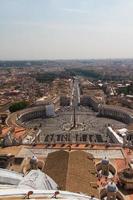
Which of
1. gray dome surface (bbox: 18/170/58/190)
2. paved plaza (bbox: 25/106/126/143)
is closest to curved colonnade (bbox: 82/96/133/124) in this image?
paved plaza (bbox: 25/106/126/143)

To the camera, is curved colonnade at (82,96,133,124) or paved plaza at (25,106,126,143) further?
curved colonnade at (82,96,133,124)

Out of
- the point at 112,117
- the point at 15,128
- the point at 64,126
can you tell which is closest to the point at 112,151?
the point at 15,128

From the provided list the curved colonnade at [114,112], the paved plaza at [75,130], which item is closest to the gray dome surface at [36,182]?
the paved plaza at [75,130]

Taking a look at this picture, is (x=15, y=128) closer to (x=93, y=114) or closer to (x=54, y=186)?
(x=93, y=114)

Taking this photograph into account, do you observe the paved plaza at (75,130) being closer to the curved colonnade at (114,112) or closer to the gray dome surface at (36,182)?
the curved colonnade at (114,112)

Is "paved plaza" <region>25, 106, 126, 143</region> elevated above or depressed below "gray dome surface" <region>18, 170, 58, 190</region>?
below

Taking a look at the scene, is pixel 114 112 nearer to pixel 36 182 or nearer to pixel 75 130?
pixel 75 130

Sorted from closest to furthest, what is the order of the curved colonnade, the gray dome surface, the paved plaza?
1. the gray dome surface
2. the paved plaza
3. the curved colonnade

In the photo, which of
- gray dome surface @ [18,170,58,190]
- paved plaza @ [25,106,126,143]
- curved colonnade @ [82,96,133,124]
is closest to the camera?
gray dome surface @ [18,170,58,190]

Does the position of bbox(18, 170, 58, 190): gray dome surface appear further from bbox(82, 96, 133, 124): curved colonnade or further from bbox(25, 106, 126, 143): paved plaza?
bbox(82, 96, 133, 124): curved colonnade

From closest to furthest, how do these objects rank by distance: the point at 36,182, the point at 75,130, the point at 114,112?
the point at 36,182, the point at 75,130, the point at 114,112

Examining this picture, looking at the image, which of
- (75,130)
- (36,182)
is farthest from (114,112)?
(36,182)

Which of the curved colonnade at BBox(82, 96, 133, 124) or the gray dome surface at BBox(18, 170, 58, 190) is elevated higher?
the gray dome surface at BBox(18, 170, 58, 190)
